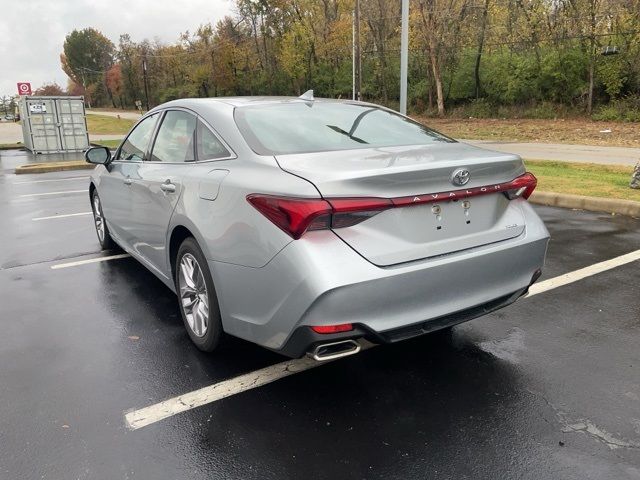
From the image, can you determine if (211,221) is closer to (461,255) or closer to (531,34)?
(461,255)

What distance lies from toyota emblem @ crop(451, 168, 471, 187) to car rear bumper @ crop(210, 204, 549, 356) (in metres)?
0.37

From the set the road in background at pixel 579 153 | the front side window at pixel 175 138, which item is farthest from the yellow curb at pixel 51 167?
the front side window at pixel 175 138

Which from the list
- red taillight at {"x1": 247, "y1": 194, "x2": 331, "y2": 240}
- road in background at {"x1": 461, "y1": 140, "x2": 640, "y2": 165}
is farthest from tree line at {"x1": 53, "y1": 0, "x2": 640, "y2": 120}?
red taillight at {"x1": 247, "y1": 194, "x2": 331, "y2": 240}

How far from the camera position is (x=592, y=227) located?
6680 millimetres

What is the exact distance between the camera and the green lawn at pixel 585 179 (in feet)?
27.6

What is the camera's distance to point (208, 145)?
3.53 m

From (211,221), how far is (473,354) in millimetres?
1821

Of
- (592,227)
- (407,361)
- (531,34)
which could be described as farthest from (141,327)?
(531,34)

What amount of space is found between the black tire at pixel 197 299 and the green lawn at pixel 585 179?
6.64 metres

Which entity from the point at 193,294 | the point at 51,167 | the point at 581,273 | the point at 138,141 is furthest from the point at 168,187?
the point at 51,167

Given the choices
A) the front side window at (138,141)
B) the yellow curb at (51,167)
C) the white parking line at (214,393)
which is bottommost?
the white parking line at (214,393)

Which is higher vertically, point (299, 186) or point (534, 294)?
point (299, 186)

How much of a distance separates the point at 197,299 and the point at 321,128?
53.0 inches

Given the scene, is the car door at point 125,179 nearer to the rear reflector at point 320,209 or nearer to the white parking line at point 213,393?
the white parking line at point 213,393
